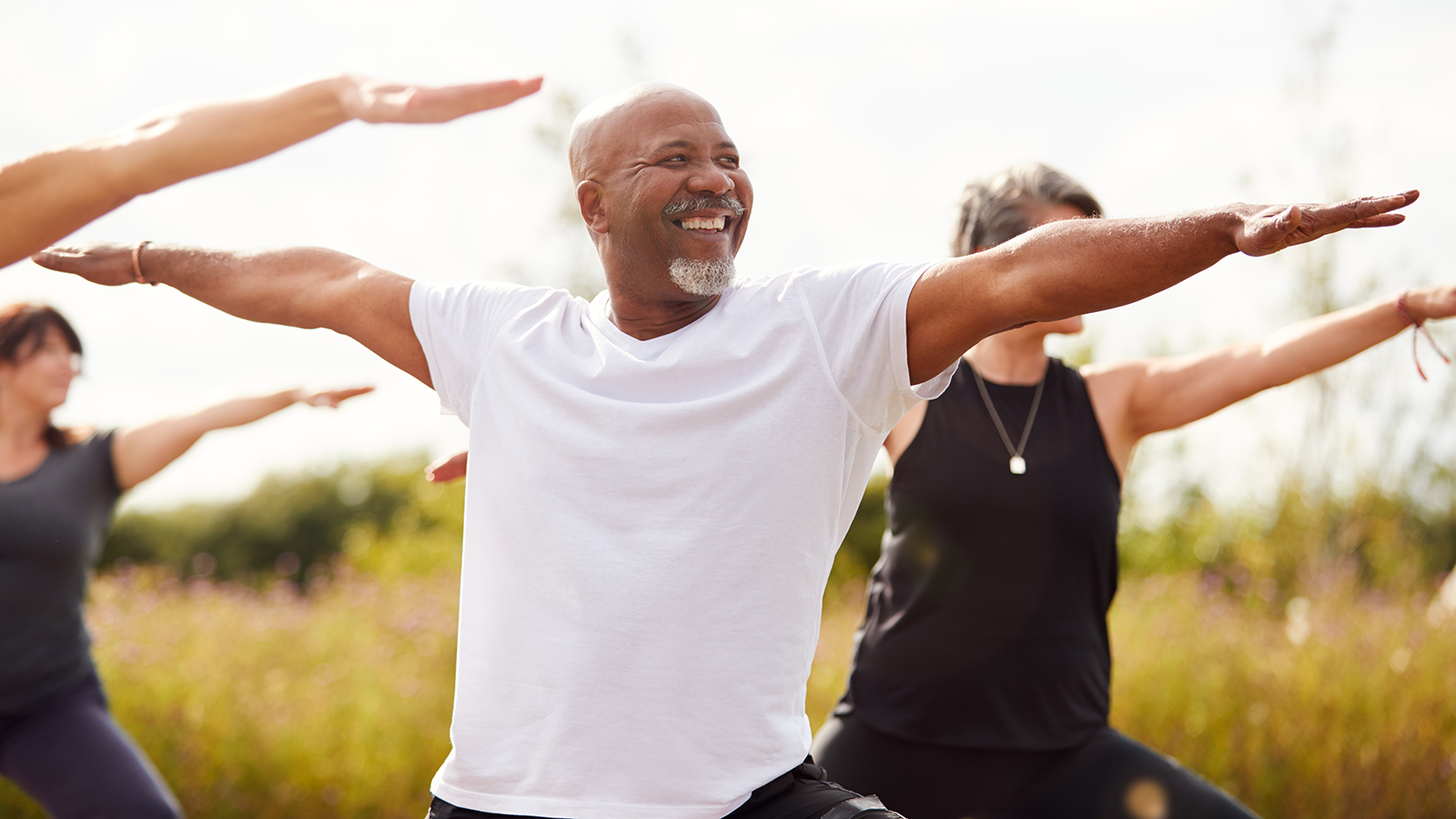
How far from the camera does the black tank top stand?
3.03 meters

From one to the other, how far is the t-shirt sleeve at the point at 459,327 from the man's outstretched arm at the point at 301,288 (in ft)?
0.15

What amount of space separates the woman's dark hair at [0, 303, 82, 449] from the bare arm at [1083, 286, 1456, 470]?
3.77 metres

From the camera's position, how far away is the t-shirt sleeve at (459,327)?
2352 mm

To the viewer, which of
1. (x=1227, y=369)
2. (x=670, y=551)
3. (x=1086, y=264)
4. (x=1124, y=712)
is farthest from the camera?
(x=1124, y=712)

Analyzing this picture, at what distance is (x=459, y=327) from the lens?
2359mm

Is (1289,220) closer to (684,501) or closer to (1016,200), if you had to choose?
(684,501)

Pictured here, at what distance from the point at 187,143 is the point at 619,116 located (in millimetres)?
955

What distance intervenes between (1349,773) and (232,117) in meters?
5.58

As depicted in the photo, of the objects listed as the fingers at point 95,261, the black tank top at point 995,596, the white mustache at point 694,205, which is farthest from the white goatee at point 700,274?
the fingers at point 95,261

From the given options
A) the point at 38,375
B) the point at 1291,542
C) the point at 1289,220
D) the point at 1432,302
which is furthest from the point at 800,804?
the point at 1291,542

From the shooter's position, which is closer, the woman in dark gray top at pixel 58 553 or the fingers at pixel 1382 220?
the fingers at pixel 1382 220

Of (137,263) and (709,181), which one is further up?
(709,181)

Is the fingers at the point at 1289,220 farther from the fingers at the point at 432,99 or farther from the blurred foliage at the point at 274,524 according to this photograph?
the blurred foliage at the point at 274,524

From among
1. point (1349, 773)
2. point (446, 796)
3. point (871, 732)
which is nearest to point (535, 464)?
point (446, 796)
